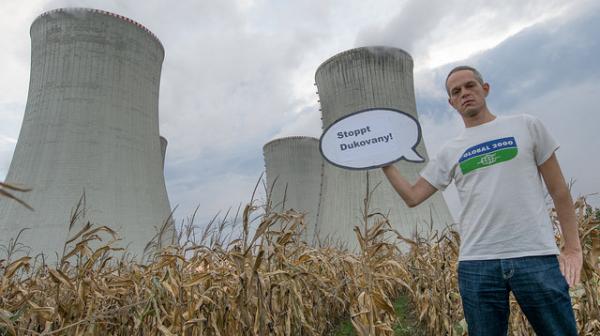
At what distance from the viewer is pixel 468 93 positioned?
1.27m

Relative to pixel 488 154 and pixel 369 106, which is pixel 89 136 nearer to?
pixel 369 106

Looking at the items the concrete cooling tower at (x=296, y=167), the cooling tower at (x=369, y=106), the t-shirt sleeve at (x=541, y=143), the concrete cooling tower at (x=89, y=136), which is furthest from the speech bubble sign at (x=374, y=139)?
the concrete cooling tower at (x=296, y=167)

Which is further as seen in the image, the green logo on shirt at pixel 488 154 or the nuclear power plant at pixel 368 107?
the nuclear power plant at pixel 368 107

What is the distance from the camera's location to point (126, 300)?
2252 mm

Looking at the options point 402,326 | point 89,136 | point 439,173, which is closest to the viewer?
point 439,173

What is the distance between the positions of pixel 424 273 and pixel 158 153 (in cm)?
851

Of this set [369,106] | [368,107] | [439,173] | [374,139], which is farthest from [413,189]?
[368,107]

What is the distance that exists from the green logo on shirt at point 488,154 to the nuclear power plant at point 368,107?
27.6 ft

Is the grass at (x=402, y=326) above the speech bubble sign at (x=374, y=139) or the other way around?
the other way around

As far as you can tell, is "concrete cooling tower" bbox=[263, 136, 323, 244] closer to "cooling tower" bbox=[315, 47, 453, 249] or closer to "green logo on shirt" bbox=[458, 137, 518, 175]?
"cooling tower" bbox=[315, 47, 453, 249]

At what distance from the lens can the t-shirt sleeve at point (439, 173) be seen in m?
1.37

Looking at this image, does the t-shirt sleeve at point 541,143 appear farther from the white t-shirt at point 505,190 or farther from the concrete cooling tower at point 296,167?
the concrete cooling tower at point 296,167

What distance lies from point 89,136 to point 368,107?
22.5ft

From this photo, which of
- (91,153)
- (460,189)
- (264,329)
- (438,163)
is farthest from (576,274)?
Result: (91,153)
